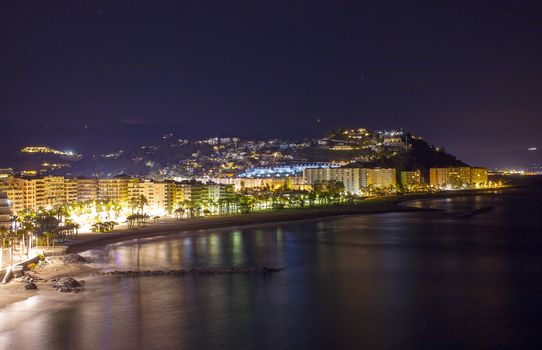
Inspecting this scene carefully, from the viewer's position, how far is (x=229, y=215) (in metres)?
38.1

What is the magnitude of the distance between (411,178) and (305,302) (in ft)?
212

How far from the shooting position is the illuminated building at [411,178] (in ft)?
247

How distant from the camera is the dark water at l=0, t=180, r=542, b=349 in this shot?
11.0 metres

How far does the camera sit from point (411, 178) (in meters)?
76.5

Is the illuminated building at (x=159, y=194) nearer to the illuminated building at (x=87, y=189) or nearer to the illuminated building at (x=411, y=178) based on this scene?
the illuminated building at (x=87, y=189)

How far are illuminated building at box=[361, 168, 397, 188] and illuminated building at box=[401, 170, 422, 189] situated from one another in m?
1.89

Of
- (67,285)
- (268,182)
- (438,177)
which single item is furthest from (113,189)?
(438,177)

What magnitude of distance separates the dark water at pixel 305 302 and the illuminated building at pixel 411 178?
169 ft

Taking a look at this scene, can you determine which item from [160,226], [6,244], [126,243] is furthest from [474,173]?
[6,244]

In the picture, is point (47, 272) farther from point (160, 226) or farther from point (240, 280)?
point (160, 226)

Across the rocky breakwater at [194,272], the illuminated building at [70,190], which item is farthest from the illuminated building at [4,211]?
the illuminated building at [70,190]

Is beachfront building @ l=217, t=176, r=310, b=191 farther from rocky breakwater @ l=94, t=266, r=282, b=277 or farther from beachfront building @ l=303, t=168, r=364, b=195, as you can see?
rocky breakwater @ l=94, t=266, r=282, b=277

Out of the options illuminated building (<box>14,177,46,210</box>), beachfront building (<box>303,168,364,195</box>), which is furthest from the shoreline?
beachfront building (<box>303,168,364,195</box>)

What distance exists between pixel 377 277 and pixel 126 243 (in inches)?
435
